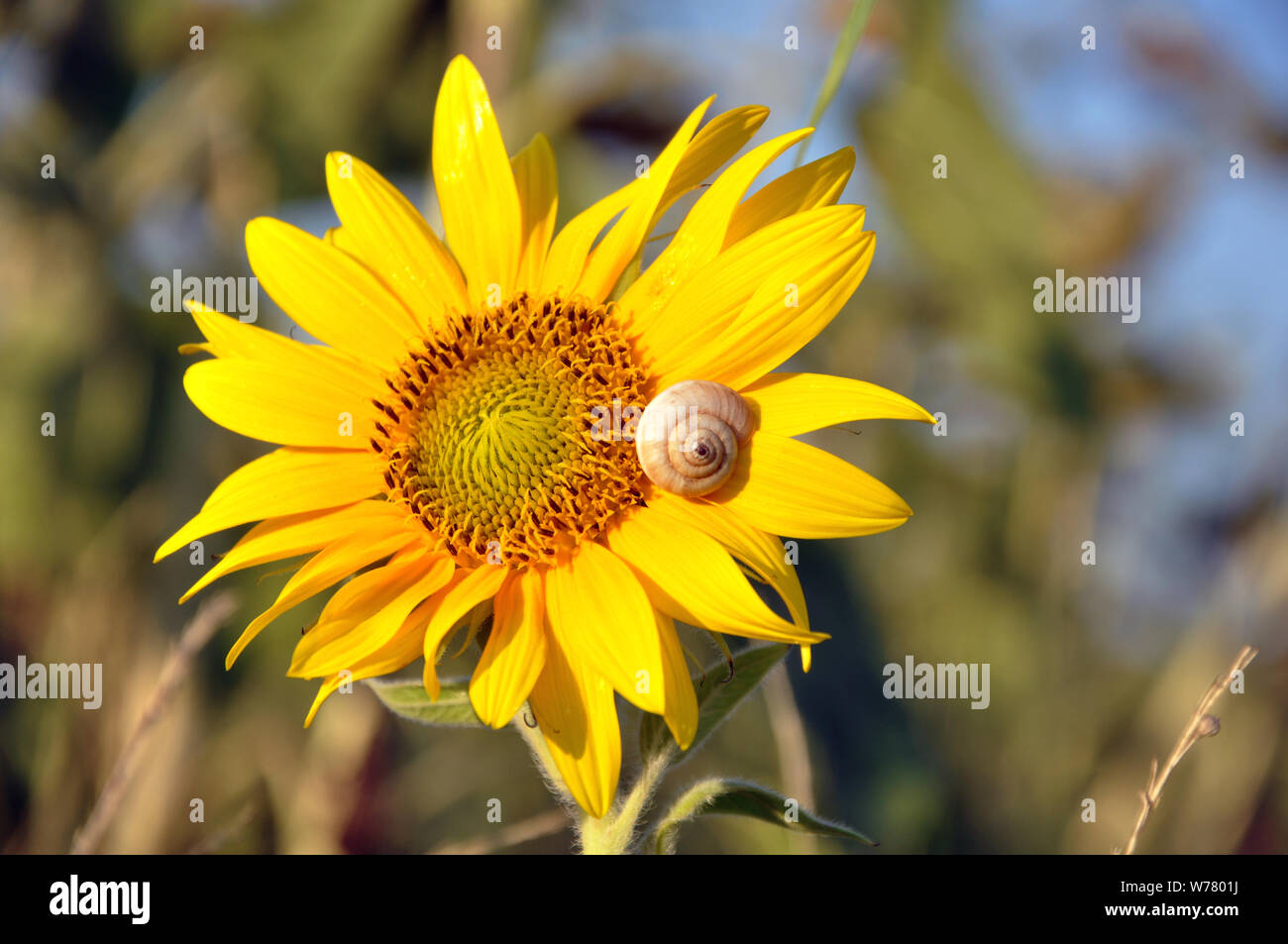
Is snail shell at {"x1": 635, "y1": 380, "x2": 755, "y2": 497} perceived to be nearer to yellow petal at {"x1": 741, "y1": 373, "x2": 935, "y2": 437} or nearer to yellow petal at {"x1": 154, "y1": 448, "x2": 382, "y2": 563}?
yellow petal at {"x1": 741, "y1": 373, "x2": 935, "y2": 437}

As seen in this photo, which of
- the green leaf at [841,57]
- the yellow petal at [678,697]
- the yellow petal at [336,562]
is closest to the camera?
the yellow petal at [678,697]

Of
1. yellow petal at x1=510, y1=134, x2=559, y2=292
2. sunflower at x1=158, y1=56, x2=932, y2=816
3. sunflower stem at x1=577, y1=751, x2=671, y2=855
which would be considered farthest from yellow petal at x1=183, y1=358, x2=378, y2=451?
sunflower stem at x1=577, y1=751, x2=671, y2=855

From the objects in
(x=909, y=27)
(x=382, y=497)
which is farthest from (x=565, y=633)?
(x=909, y=27)

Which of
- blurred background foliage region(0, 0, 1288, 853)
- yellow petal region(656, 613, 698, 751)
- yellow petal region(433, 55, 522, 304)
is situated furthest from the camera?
blurred background foliage region(0, 0, 1288, 853)

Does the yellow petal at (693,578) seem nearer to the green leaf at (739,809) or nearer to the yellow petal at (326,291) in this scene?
the green leaf at (739,809)

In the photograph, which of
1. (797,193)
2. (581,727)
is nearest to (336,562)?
(581,727)

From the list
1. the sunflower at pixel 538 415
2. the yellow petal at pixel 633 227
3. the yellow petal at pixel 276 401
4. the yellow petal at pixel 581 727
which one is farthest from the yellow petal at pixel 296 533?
the yellow petal at pixel 633 227

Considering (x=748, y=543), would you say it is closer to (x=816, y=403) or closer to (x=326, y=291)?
(x=816, y=403)
